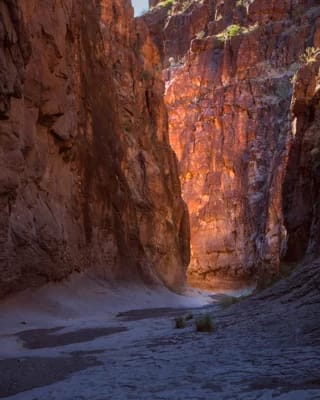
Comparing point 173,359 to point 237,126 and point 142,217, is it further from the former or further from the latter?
point 237,126

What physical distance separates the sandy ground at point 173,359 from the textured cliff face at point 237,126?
1738 inches

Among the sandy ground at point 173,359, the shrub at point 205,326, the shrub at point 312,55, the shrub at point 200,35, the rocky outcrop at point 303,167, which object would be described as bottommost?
the sandy ground at point 173,359

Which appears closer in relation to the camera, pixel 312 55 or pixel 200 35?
pixel 312 55

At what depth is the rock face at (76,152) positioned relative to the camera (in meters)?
15.3

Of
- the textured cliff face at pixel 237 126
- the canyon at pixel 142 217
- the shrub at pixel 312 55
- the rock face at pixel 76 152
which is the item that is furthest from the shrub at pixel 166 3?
the rock face at pixel 76 152

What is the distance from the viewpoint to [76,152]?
73.2 ft

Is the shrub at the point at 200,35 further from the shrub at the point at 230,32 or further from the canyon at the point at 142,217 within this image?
the canyon at the point at 142,217

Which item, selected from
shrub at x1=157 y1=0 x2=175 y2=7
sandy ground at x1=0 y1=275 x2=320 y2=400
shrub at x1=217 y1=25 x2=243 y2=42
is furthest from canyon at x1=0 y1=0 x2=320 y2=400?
shrub at x1=157 y1=0 x2=175 y2=7

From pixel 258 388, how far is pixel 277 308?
5.31 m

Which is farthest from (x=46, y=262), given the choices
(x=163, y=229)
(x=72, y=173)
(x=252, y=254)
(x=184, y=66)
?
(x=184, y=66)

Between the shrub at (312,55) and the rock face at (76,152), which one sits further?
the shrub at (312,55)

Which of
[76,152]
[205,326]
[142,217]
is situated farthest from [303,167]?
[205,326]

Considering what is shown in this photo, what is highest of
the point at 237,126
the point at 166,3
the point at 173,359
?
the point at 166,3

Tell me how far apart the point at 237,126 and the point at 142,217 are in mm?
34150
